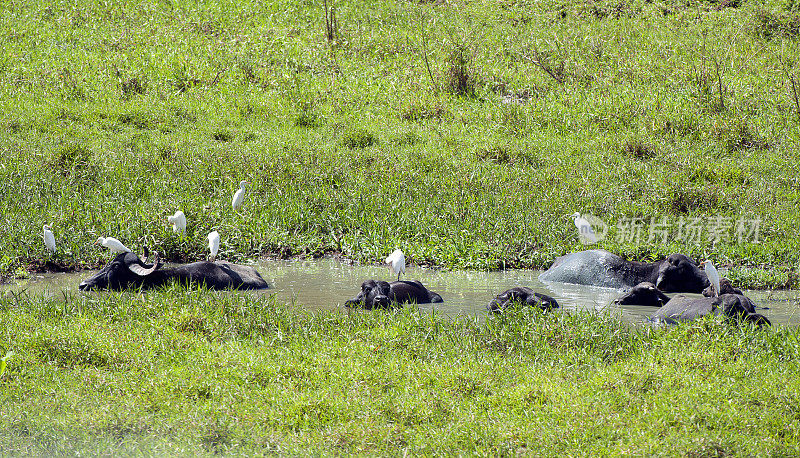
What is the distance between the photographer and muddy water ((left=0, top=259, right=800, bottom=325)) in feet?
24.7

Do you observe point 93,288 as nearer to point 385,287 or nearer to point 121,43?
point 385,287

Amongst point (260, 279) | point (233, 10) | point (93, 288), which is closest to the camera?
point (93, 288)

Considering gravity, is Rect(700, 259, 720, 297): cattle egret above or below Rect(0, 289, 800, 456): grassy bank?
below

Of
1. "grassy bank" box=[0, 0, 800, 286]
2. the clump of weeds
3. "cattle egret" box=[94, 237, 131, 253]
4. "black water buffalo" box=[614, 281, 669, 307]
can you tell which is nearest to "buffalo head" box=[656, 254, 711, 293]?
"grassy bank" box=[0, 0, 800, 286]

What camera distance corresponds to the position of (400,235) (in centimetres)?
1015

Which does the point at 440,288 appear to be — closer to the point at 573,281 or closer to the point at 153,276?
the point at 573,281

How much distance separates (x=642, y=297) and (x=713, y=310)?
1.24m

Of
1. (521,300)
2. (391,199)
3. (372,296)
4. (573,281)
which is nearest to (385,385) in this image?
(372,296)

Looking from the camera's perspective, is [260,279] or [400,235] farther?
[400,235]

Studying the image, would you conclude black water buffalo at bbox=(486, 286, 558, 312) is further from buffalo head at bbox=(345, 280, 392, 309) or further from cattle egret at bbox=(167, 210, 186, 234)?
cattle egret at bbox=(167, 210, 186, 234)

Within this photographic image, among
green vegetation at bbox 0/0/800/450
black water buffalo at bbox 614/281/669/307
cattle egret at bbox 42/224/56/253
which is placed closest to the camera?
green vegetation at bbox 0/0/800/450

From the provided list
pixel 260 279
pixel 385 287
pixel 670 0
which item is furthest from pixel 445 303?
pixel 670 0

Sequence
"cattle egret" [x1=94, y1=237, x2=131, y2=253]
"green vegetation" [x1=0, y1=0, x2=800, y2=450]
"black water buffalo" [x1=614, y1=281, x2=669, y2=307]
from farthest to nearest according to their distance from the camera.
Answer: "cattle egret" [x1=94, y1=237, x2=131, y2=253] < "black water buffalo" [x1=614, y1=281, x2=669, y2=307] < "green vegetation" [x1=0, y1=0, x2=800, y2=450]

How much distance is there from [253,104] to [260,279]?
893 cm
